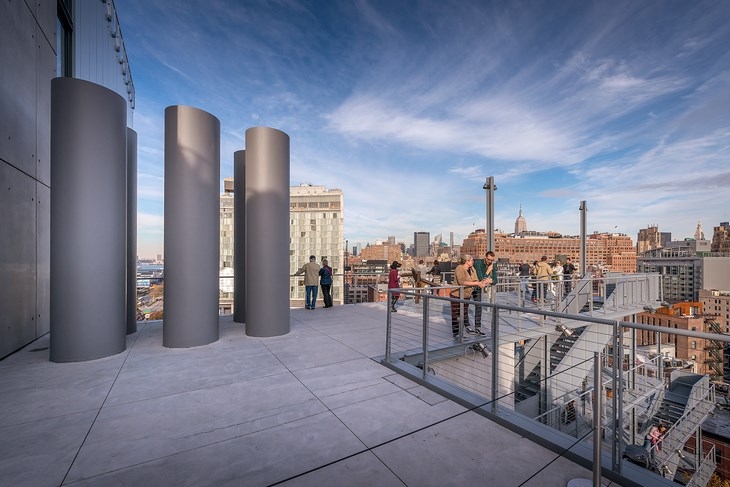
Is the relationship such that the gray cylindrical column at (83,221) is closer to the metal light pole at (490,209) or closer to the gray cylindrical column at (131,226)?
the gray cylindrical column at (131,226)

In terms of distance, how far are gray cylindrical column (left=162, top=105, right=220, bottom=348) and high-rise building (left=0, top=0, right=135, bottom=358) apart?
1.72 m

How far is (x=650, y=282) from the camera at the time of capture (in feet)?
39.0

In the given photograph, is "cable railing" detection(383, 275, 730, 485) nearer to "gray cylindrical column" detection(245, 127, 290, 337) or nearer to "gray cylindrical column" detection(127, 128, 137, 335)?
"gray cylindrical column" detection(245, 127, 290, 337)

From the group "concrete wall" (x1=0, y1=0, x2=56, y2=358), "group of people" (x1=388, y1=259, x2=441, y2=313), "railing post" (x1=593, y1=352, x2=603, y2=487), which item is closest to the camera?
"railing post" (x1=593, y1=352, x2=603, y2=487)

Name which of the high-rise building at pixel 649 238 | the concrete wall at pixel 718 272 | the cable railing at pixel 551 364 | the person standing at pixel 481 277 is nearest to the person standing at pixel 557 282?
the cable railing at pixel 551 364

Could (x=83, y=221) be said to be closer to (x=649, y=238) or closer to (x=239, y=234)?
(x=239, y=234)

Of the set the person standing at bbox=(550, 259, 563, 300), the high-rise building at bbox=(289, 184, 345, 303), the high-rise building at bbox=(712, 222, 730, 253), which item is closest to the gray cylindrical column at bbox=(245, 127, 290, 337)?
the person standing at bbox=(550, 259, 563, 300)

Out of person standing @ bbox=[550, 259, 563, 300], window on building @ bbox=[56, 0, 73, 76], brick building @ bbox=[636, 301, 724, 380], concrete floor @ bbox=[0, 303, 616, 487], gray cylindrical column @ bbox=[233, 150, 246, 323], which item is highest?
window on building @ bbox=[56, 0, 73, 76]

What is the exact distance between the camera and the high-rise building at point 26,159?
4973 millimetres

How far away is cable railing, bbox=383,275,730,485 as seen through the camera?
243cm

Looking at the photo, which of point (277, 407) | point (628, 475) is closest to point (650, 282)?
point (628, 475)

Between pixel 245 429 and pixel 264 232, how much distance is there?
13.7 ft

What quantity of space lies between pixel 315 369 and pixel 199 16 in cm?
932

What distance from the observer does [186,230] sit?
567cm
